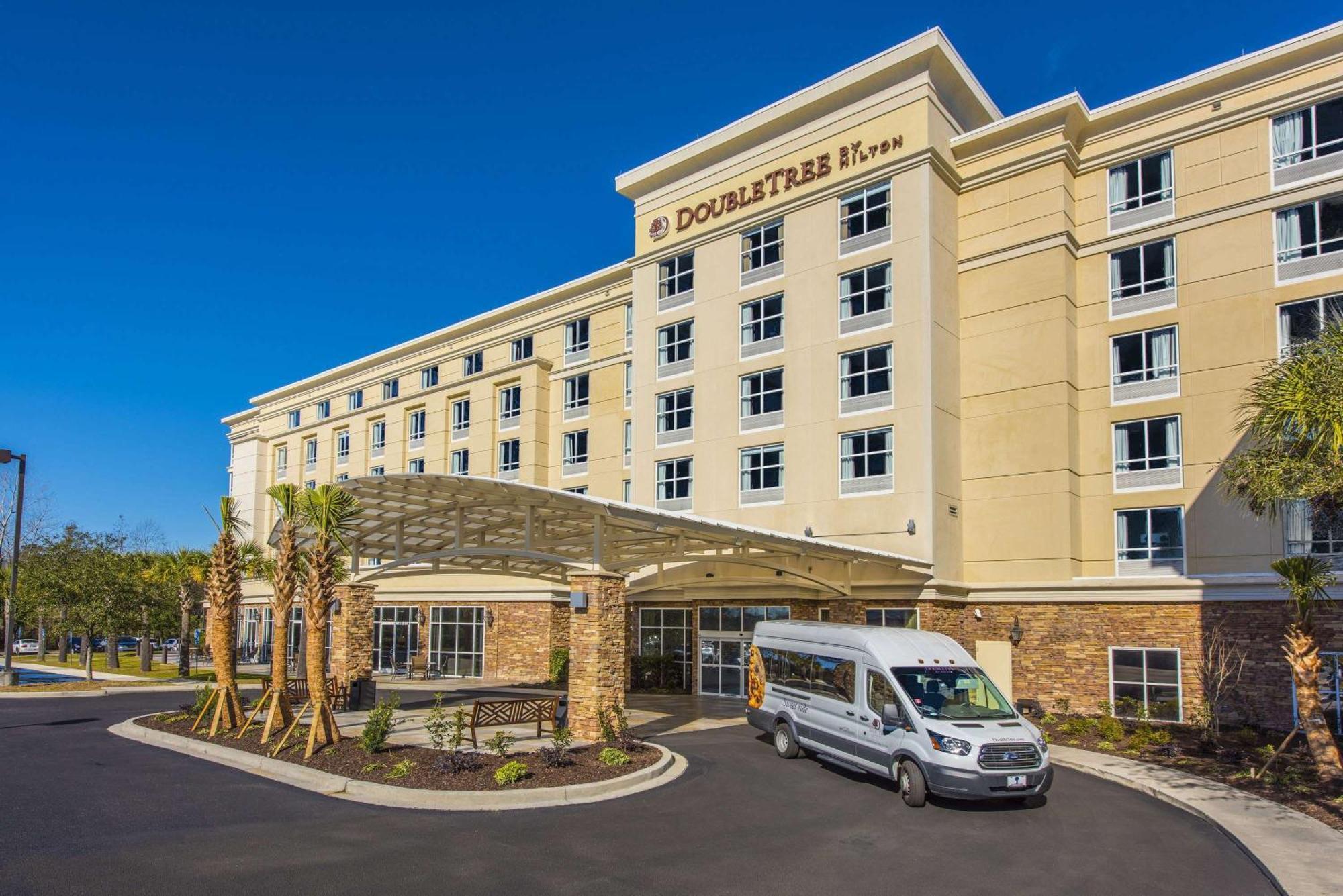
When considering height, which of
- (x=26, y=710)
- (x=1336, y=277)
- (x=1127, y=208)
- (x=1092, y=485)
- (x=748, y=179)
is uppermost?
(x=748, y=179)

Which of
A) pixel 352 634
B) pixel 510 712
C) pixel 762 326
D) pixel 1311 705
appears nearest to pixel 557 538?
pixel 352 634

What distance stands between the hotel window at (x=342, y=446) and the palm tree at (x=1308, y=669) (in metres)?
42.2

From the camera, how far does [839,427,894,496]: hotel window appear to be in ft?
86.1

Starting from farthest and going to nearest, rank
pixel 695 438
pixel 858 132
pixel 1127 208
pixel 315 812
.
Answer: pixel 695 438, pixel 858 132, pixel 1127 208, pixel 315 812

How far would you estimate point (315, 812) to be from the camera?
12430 mm

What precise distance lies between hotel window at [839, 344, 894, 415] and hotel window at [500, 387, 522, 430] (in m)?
16.4

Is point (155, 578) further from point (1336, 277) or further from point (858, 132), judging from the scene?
point (1336, 277)

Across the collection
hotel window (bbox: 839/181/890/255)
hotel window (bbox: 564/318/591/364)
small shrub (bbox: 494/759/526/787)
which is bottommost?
small shrub (bbox: 494/759/526/787)

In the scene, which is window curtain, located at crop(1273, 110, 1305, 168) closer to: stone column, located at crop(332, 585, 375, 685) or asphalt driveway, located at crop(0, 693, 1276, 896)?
asphalt driveway, located at crop(0, 693, 1276, 896)

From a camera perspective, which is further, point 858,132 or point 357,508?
point 858,132

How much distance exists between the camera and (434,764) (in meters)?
14.9

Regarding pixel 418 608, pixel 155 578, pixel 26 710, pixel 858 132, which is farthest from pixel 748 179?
pixel 155 578

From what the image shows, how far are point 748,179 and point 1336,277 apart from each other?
16192mm

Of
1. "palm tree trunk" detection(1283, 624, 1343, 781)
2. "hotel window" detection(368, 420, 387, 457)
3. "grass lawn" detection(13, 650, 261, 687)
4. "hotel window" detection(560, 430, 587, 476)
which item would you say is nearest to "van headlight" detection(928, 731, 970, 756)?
"palm tree trunk" detection(1283, 624, 1343, 781)
